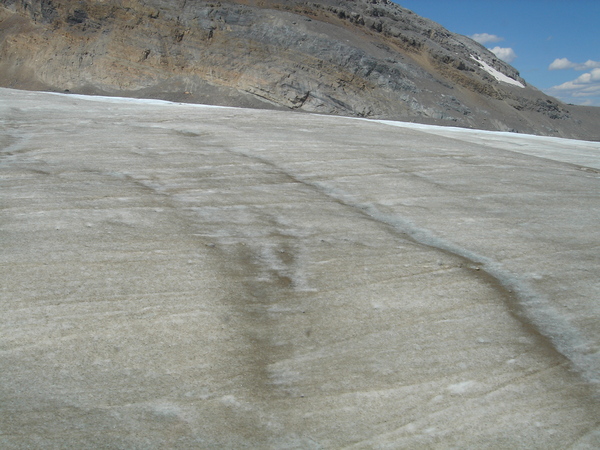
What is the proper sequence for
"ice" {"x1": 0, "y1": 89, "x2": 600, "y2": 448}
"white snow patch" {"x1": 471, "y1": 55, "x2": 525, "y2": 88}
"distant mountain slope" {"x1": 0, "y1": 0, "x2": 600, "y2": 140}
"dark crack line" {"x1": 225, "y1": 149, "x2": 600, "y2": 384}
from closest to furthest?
"ice" {"x1": 0, "y1": 89, "x2": 600, "y2": 448} → "dark crack line" {"x1": 225, "y1": 149, "x2": 600, "y2": 384} → "distant mountain slope" {"x1": 0, "y1": 0, "x2": 600, "y2": 140} → "white snow patch" {"x1": 471, "y1": 55, "x2": 525, "y2": 88}

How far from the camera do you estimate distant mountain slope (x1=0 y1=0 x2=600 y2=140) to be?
21281 millimetres

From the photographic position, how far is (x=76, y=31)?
22.9 meters

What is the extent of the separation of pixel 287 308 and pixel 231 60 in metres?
20.4

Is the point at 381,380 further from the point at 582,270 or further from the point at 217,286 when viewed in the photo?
the point at 582,270

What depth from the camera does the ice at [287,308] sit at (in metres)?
1.99

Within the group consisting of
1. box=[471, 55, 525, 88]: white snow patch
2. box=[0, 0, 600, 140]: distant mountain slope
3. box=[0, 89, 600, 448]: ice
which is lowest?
box=[0, 89, 600, 448]: ice

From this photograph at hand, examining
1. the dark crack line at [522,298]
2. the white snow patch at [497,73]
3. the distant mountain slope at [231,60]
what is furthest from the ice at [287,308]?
the white snow patch at [497,73]

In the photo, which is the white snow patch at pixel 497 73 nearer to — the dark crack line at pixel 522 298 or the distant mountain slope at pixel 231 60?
the distant mountain slope at pixel 231 60

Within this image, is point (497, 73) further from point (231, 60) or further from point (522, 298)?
point (522, 298)

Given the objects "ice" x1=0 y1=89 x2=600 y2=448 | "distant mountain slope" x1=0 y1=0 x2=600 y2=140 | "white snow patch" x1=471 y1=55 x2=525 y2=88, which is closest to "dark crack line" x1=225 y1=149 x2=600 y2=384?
"ice" x1=0 y1=89 x2=600 y2=448

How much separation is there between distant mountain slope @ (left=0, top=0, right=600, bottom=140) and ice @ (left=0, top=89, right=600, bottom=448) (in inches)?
663

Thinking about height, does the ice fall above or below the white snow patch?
below

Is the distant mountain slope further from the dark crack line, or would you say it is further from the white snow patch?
the dark crack line

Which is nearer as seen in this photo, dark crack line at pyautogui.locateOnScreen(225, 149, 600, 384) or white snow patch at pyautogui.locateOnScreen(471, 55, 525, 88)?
dark crack line at pyautogui.locateOnScreen(225, 149, 600, 384)
